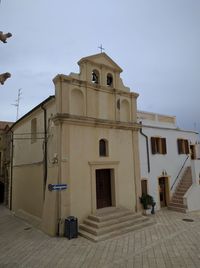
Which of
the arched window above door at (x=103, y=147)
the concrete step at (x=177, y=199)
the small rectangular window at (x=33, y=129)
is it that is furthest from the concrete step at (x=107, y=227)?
the small rectangular window at (x=33, y=129)

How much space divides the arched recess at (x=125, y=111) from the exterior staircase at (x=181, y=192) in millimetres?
7584

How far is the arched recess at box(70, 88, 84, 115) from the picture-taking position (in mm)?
12648

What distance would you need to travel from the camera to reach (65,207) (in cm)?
1134

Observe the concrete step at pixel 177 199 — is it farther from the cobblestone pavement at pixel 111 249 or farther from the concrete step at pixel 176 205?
the cobblestone pavement at pixel 111 249

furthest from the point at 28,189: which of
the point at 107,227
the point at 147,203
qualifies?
the point at 147,203

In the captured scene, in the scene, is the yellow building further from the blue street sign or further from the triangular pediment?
the blue street sign

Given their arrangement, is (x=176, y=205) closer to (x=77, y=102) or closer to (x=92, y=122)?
(x=92, y=122)

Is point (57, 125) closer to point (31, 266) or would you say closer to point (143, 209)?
point (31, 266)

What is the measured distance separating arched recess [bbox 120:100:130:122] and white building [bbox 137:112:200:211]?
1771mm

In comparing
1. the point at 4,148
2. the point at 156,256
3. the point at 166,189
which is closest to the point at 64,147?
the point at 156,256

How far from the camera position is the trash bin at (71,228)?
34.9 ft

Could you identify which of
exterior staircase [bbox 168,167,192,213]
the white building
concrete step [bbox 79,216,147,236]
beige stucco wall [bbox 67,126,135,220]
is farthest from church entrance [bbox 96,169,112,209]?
exterior staircase [bbox 168,167,192,213]

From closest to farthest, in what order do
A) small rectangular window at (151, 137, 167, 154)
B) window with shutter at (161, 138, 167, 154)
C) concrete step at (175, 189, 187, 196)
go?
small rectangular window at (151, 137, 167, 154) → concrete step at (175, 189, 187, 196) → window with shutter at (161, 138, 167, 154)

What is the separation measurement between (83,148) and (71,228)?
14.1ft
